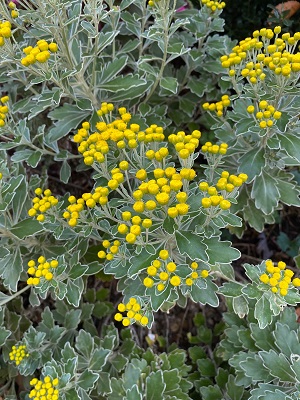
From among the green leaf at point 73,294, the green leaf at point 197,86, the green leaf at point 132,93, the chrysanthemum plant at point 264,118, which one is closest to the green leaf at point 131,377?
the green leaf at point 73,294

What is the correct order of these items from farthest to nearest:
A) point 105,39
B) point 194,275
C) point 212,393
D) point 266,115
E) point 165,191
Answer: point 212,393 < point 105,39 < point 266,115 < point 194,275 < point 165,191

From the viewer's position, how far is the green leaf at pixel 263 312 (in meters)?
1.56

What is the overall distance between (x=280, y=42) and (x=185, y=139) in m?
0.69

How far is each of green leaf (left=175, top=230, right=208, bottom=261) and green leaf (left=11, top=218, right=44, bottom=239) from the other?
732 mm

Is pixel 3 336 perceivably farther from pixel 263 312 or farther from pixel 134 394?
pixel 263 312

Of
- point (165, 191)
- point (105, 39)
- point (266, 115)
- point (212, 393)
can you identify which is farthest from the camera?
point (212, 393)

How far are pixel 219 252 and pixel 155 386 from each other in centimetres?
86

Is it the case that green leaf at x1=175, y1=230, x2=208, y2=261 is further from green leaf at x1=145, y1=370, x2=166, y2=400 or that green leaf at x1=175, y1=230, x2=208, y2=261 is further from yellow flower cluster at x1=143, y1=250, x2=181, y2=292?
green leaf at x1=145, y1=370, x2=166, y2=400

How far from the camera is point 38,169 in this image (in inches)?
130

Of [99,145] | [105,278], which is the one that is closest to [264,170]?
[99,145]

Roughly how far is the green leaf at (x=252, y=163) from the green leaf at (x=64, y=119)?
905mm

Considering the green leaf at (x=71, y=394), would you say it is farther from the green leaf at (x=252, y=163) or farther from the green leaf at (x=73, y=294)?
the green leaf at (x=252, y=163)

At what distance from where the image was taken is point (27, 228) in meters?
1.95

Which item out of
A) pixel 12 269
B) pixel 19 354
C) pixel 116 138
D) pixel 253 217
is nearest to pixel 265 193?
pixel 253 217
